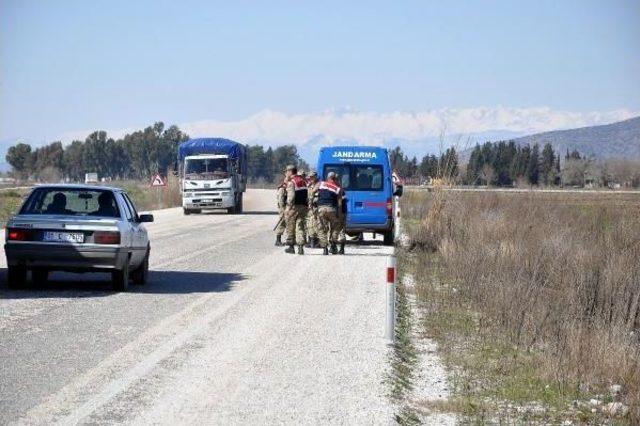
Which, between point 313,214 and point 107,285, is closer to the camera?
point 107,285

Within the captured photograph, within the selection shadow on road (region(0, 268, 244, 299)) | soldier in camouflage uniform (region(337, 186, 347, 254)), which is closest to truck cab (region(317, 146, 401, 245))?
soldier in camouflage uniform (region(337, 186, 347, 254))

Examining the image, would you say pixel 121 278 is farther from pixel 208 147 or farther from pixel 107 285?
pixel 208 147

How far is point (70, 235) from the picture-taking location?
16172 millimetres

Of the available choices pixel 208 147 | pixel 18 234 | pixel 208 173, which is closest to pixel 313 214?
pixel 18 234

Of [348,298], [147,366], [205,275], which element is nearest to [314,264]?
[205,275]

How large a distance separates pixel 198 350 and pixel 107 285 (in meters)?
6.62

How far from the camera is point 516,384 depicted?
10648mm

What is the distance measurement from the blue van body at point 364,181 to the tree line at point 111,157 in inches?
5223

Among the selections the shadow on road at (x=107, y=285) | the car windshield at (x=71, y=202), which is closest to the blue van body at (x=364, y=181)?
the shadow on road at (x=107, y=285)

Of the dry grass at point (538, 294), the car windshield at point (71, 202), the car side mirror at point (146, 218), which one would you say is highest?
the car windshield at point (71, 202)

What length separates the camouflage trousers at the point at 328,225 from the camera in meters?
25.4

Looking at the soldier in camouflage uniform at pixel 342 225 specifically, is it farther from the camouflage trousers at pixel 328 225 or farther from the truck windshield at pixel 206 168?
the truck windshield at pixel 206 168

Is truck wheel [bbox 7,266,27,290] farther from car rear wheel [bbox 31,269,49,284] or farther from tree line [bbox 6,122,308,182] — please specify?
tree line [bbox 6,122,308,182]

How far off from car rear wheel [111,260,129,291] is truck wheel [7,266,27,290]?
1252mm
